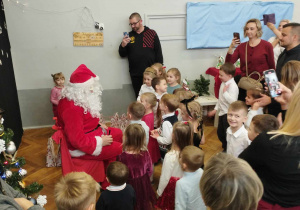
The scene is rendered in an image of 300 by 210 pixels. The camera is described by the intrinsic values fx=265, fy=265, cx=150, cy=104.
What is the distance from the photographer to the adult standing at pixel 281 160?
1403 millimetres

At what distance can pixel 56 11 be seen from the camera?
452 cm

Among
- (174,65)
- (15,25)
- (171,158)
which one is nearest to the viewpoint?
(171,158)

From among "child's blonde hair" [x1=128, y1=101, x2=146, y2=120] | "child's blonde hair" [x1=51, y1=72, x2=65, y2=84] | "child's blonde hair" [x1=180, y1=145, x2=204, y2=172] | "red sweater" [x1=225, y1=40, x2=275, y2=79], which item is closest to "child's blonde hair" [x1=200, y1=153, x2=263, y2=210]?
"child's blonde hair" [x1=180, y1=145, x2=204, y2=172]

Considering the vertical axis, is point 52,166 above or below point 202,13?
below

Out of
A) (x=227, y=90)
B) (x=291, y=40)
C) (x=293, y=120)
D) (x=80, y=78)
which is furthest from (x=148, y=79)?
(x=293, y=120)

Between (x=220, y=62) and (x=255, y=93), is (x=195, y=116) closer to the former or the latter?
(x=255, y=93)

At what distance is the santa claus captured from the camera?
2.80 meters

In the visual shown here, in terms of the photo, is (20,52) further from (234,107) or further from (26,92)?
(234,107)

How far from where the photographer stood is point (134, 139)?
2467 mm

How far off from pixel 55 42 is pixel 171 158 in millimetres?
3298

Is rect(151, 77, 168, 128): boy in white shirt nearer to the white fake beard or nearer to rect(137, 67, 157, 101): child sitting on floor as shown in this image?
rect(137, 67, 157, 101): child sitting on floor

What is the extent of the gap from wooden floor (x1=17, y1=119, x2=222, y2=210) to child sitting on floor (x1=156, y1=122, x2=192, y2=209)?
2.37 ft

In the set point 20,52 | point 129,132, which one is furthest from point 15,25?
point 129,132

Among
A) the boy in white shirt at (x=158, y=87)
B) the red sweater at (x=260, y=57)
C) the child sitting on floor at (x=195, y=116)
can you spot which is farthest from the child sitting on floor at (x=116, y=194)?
the red sweater at (x=260, y=57)
